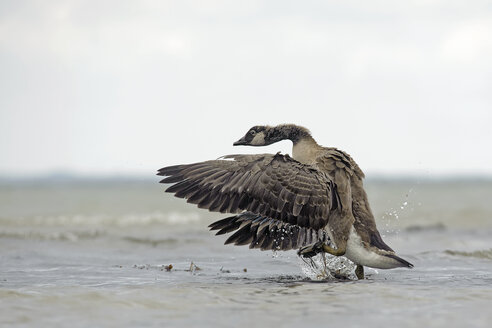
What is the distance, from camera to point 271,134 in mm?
9383

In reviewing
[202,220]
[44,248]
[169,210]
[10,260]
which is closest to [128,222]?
[202,220]

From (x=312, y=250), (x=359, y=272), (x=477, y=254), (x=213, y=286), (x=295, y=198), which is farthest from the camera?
(x=477, y=254)

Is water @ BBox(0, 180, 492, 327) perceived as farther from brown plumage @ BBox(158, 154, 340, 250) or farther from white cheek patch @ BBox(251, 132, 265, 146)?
white cheek patch @ BBox(251, 132, 265, 146)

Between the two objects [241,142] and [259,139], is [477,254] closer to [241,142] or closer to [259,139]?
[259,139]

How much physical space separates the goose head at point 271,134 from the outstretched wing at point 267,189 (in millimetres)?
1135

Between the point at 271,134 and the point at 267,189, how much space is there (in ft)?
5.33

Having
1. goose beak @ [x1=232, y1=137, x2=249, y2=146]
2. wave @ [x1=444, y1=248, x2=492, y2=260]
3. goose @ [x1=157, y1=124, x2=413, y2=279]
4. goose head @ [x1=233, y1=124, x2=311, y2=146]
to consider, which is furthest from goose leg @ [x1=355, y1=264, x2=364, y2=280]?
wave @ [x1=444, y1=248, x2=492, y2=260]

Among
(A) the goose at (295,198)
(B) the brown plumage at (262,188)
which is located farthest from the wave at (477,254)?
(B) the brown plumage at (262,188)

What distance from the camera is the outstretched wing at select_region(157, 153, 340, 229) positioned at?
26.0 feet

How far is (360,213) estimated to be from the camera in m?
8.61

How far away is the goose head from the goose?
2cm

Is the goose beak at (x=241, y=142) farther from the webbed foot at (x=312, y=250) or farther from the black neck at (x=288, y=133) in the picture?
the webbed foot at (x=312, y=250)

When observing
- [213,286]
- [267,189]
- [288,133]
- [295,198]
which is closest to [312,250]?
[295,198]

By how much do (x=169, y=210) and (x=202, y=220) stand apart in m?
5.53
